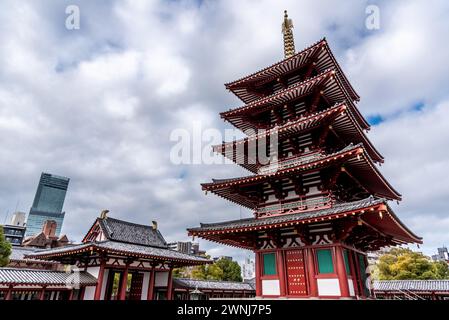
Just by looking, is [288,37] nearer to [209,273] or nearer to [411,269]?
[411,269]

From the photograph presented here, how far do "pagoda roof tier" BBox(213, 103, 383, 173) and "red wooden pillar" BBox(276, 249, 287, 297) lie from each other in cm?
527

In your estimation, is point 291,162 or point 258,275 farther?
point 291,162

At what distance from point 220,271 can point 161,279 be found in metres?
27.0

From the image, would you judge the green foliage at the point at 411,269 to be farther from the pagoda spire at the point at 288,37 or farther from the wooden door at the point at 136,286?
the pagoda spire at the point at 288,37

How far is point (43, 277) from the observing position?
Result: 64.6 feet

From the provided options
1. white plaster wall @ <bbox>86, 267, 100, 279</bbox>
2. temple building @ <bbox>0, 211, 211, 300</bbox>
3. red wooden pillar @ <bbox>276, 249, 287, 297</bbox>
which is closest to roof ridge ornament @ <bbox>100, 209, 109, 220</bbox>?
temple building @ <bbox>0, 211, 211, 300</bbox>

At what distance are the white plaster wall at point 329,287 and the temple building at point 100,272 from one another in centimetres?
1411

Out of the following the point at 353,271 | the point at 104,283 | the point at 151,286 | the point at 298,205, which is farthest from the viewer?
the point at 151,286

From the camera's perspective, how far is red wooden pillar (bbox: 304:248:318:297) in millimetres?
11555

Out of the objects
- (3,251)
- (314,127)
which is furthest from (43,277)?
(314,127)

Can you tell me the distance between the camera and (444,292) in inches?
1145

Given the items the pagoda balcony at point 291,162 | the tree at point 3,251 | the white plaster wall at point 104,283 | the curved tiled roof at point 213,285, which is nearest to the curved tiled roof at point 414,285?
the curved tiled roof at point 213,285

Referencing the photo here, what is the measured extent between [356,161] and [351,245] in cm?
417

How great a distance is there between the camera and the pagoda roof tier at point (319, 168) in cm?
1167
